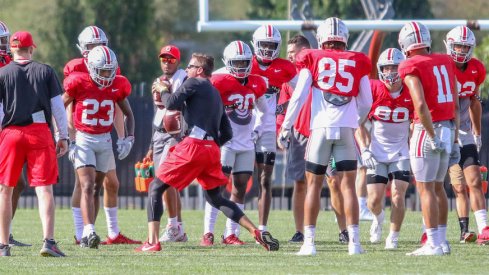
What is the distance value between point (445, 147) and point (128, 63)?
80.8ft

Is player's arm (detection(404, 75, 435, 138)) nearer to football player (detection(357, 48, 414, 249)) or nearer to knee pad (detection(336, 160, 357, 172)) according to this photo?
knee pad (detection(336, 160, 357, 172))

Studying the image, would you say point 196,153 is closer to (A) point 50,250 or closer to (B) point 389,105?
(A) point 50,250

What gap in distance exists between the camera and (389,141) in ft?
43.2

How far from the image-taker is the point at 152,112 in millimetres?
22391

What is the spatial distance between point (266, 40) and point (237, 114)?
83 cm

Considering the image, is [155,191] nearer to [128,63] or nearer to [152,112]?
[152,112]

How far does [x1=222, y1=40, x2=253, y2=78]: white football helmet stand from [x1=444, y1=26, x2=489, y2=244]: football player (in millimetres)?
1990

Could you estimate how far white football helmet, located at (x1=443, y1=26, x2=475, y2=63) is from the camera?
13297 mm

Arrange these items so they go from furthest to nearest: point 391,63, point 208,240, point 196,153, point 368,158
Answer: point 208,240, point 391,63, point 368,158, point 196,153

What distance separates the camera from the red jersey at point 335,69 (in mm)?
11648

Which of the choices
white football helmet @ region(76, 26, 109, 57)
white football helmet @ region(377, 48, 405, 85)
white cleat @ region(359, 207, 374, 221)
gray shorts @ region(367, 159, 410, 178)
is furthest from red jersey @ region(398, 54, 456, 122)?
white cleat @ region(359, 207, 374, 221)

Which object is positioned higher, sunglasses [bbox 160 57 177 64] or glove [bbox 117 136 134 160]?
sunglasses [bbox 160 57 177 64]

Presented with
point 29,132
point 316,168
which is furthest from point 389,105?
point 29,132

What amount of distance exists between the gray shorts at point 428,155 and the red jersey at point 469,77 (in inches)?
70.9
